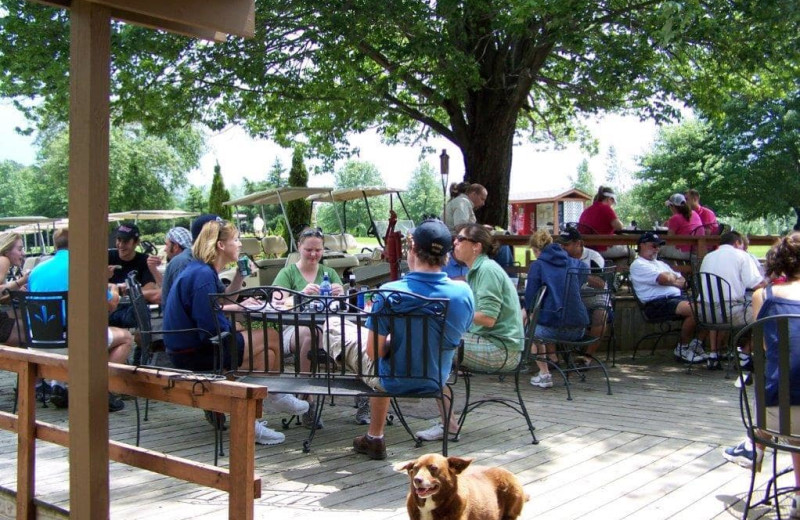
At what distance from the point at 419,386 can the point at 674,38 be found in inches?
260

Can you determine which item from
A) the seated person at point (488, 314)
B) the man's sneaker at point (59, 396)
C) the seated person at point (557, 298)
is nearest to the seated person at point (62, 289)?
the man's sneaker at point (59, 396)

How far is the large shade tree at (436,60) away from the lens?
1047 centimetres

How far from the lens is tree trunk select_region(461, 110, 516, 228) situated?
511 inches

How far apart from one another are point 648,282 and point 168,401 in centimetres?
628

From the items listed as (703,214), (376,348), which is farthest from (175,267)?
(703,214)

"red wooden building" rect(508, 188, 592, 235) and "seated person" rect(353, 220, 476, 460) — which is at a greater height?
"red wooden building" rect(508, 188, 592, 235)

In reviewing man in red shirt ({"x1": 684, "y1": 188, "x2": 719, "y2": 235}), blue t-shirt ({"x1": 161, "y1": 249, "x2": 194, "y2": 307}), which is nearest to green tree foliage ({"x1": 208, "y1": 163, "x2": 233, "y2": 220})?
man in red shirt ({"x1": 684, "y1": 188, "x2": 719, "y2": 235})

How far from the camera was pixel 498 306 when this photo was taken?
17.3ft

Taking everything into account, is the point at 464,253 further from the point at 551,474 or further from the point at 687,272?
the point at 687,272

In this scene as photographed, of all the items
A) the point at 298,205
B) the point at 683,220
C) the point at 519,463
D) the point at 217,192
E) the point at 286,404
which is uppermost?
the point at 217,192

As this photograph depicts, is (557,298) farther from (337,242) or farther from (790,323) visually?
(337,242)

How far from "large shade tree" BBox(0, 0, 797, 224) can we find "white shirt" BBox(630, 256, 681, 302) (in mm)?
2492

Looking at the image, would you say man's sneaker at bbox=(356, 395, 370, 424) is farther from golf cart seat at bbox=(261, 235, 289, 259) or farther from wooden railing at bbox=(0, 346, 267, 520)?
golf cart seat at bbox=(261, 235, 289, 259)

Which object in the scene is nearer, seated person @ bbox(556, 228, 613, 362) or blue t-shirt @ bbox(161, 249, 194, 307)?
blue t-shirt @ bbox(161, 249, 194, 307)
